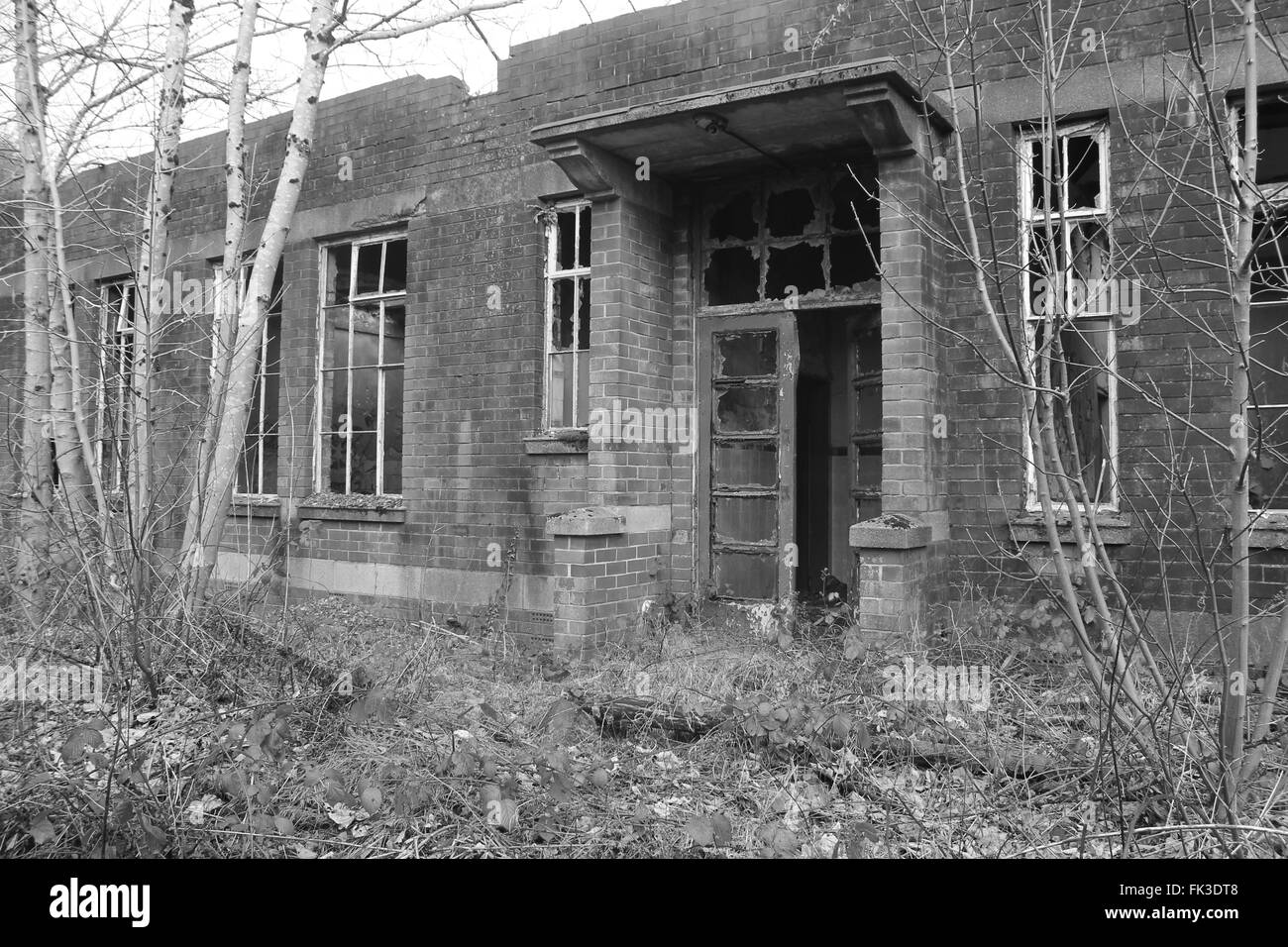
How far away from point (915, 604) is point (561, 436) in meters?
3.40

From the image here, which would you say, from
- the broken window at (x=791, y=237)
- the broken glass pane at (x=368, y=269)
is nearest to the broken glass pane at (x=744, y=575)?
the broken window at (x=791, y=237)

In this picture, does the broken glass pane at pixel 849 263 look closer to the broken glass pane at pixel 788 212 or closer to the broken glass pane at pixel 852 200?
the broken glass pane at pixel 852 200

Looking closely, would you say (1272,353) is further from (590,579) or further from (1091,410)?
(590,579)

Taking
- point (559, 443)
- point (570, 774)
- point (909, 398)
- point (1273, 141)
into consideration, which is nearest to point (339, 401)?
point (559, 443)

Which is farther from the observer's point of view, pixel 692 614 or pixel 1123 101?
pixel 692 614

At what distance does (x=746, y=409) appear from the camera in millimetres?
7762

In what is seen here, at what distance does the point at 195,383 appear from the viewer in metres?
11.0

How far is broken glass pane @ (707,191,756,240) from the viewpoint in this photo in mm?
7805

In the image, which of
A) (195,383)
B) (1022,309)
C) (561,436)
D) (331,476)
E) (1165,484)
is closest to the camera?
(1022,309)

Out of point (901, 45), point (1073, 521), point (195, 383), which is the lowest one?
point (1073, 521)

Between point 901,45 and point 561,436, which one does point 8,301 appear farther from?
point 901,45

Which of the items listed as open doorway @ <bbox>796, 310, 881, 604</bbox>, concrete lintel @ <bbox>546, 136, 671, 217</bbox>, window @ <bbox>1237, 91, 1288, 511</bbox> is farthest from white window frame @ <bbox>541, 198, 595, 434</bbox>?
window @ <bbox>1237, 91, 1288, 511</bbox>

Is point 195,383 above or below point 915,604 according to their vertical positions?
above

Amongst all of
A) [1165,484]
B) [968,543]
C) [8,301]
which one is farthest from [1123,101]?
[8,301]
